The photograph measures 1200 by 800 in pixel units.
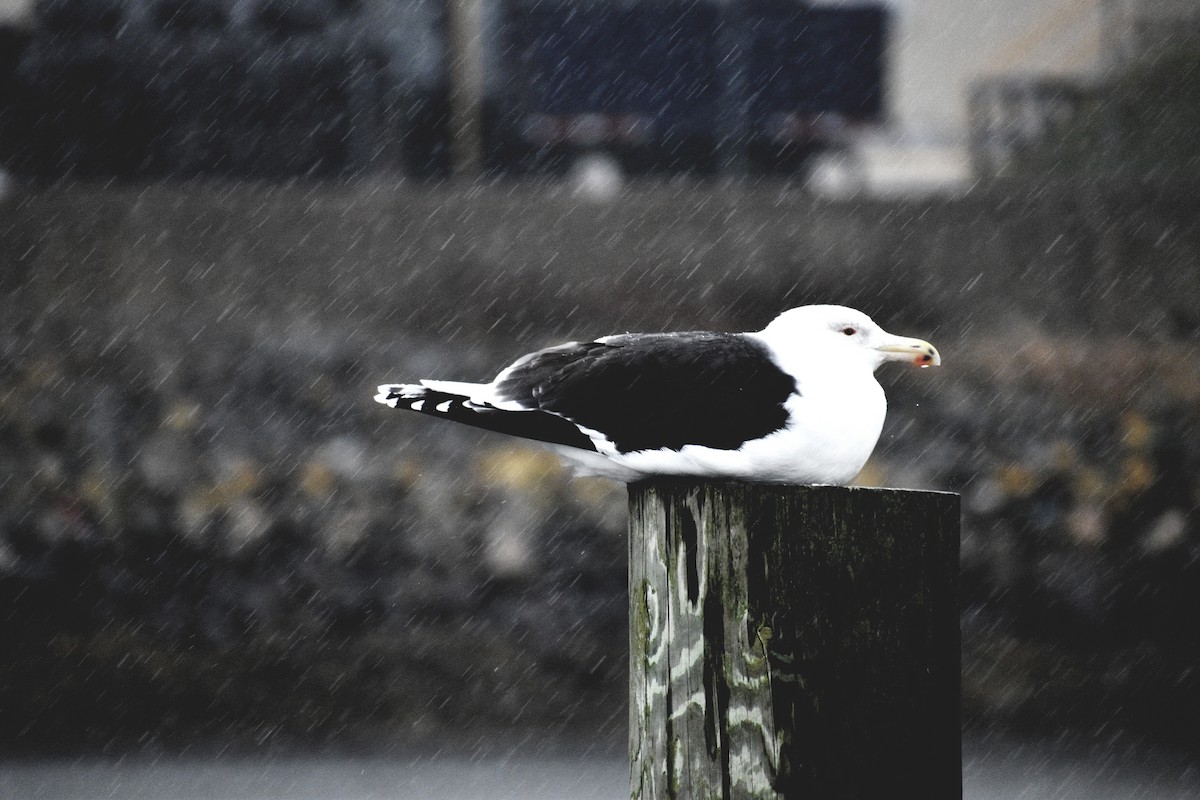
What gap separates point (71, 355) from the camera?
777cm

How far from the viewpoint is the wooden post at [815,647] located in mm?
1728

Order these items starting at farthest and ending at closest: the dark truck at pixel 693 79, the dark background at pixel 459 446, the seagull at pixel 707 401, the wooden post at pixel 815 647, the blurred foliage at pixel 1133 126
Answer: the dark truck at pixel 693 79, the blurred foliage at pixel 1133 126, the dark background at pixel 459 446, the seagull at pixel 707 401, the wooden post at pixel 815 647

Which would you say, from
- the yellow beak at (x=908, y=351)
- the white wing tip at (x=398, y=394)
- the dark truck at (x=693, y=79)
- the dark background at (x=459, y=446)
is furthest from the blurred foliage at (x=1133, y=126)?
the white wing tip at (x=398, y=394)

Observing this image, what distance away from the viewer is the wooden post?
1.73 metres

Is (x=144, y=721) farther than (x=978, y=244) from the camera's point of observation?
No

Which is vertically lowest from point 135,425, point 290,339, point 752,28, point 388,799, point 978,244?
point 388,799

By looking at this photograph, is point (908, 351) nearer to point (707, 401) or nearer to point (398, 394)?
point (707, 401)

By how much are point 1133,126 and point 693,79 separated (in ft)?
10.0

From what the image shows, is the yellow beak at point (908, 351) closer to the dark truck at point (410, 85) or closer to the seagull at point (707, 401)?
the seagull at point (707, 401)

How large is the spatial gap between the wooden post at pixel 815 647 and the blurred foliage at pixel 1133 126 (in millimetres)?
7423

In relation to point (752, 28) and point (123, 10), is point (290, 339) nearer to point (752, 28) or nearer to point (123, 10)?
point (123, 10)

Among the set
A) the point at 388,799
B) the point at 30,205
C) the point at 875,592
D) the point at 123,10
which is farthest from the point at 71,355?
the point at 875,592

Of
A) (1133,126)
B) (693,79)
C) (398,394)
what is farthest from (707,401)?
(1133,126)

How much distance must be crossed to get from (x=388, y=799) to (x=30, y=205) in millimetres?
4741
